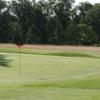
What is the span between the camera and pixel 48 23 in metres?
79.4

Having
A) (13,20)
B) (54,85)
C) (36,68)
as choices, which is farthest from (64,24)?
(54,85)

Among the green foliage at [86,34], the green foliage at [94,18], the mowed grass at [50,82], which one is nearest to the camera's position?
the mowed grass at [50,82]

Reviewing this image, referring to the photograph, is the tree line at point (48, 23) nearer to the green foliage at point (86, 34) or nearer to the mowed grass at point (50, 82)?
the green foliage at point (86, 34)

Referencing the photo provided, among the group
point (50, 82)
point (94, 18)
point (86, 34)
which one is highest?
point (94, 18)

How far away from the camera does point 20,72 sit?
2291cm

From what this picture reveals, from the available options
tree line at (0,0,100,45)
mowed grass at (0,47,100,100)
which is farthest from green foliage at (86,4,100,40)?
mowed grass at (0,47,100,100)

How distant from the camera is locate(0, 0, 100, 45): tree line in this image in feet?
252

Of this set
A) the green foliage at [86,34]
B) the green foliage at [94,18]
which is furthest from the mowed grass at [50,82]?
the green foliage at [94,18]

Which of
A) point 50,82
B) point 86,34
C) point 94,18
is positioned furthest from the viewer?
point 94,18

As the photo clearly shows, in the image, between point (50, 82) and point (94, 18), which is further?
point (94, 18)

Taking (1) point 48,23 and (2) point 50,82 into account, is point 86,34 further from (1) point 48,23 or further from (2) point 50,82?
(2) point 50,82

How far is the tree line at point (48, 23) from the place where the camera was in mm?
76812

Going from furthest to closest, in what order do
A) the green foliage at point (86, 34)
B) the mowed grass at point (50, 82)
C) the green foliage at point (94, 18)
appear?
the green foliage at point (94, 18) < the green foliage at point (86, 34) < the mowed grass at point (50, 82)

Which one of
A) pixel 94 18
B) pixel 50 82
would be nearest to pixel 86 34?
pixel 94 18
